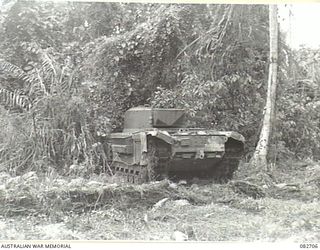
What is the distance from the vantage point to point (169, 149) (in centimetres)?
440

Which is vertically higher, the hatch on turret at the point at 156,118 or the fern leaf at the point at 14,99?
the fern leaf at the point at 14,99

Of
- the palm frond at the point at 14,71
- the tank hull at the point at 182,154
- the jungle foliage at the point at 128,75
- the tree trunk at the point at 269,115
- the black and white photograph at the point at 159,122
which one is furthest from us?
the tree trunk at the point at 269,115

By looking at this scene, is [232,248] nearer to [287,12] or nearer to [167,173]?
[167,173]

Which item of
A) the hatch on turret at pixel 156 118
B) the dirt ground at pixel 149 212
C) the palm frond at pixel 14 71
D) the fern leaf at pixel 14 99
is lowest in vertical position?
the dirt ground at pixel 149 212

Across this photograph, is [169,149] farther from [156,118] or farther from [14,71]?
[14,71]

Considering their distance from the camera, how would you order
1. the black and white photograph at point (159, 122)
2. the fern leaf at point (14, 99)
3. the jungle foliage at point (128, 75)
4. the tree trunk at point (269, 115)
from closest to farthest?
the black and white photograph at point (159, 122) < the fern leaf at point (14, 99) < the jungle foliage at point (128, 75) < the tree trunk at point (269, 115)

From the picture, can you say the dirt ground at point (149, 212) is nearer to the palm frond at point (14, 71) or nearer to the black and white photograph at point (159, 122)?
the black and white photograph at point (159, 122)

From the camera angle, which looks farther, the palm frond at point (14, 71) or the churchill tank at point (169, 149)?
the churchill tank at point (169, 149)

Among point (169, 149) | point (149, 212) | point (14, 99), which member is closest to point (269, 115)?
point (169, 149)

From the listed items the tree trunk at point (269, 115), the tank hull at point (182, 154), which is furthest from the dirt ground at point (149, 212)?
the tree trunk at point (269, 115)

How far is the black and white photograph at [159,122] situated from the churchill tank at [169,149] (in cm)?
1

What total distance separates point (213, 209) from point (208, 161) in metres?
0.85

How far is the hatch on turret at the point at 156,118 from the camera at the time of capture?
482 cm

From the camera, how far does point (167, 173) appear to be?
4.50 m
